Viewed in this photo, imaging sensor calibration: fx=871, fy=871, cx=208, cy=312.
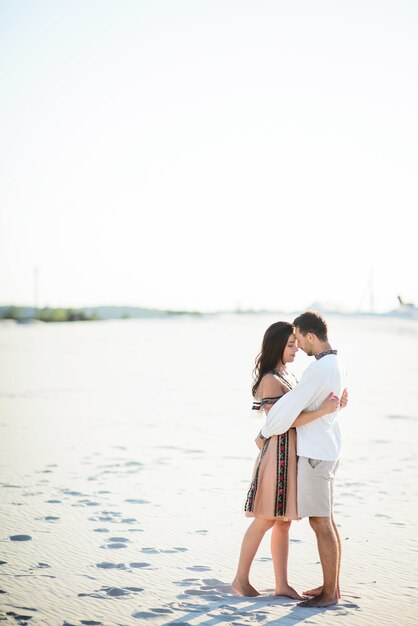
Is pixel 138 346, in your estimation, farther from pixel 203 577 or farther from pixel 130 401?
pixel 203 577

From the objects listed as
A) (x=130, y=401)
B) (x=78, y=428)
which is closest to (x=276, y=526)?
(x=78, y=428)

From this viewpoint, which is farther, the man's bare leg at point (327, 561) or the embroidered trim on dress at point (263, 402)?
the embroidered trim on dress at point (263, 402)

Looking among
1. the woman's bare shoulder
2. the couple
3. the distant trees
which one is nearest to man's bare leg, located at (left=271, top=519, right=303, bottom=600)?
the couple

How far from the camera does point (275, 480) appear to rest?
5406 mm

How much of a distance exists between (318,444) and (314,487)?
0.26 m

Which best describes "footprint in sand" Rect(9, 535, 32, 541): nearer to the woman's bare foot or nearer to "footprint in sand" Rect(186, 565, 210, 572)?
Result: "footprint in sand" Rect(186, 565, 210, 572)

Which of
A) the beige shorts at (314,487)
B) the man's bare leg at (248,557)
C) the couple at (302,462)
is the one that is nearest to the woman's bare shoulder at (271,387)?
the couple at (302,462)

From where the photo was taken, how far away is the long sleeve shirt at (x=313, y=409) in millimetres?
5289

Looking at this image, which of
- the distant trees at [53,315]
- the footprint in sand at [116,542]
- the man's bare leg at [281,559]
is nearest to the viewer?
the man's bare leg at [281,559]

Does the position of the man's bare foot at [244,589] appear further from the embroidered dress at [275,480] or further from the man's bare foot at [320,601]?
the embroidered dress at [275,480]

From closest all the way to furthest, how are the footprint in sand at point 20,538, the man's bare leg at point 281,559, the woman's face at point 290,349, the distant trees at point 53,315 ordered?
the man's bare leg at point 281,559 < the woman's face at point 290,349 < the footprint in sand at point 20,538 < the distant trees at point 53,315

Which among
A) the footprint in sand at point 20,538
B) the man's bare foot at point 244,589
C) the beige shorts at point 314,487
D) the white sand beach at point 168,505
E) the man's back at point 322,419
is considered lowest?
the white sand beach at point 168,505

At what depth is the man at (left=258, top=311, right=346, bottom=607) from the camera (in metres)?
5.29

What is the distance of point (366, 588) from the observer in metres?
5.75
